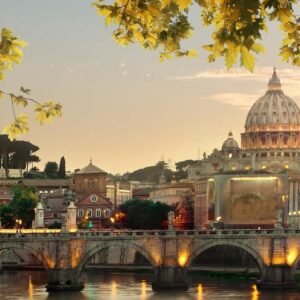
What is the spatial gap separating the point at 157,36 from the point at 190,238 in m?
72.0

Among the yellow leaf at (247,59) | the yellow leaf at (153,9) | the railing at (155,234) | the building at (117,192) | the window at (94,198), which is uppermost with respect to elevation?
the building at (117,192)

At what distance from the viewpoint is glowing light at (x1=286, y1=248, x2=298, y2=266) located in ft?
258

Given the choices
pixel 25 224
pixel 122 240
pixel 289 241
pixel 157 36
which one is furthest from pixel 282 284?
pixel 157 36

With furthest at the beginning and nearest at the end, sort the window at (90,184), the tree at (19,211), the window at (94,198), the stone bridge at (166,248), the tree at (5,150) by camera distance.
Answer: the tree at (5,150) → the window at (90,184) → the window at (94,198) → the tree at (19,211) → the stone bridge at (166,248)

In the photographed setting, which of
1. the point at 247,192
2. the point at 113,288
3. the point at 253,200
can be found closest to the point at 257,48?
the point at 113,288

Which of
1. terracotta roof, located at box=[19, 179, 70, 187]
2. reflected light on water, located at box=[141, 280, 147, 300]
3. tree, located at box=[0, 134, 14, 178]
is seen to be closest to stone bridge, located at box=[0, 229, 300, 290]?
reflected light on water, located at box=[141, 280, 147, 300]

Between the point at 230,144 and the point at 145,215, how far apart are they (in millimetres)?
67406

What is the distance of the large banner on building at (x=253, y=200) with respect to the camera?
119 metres

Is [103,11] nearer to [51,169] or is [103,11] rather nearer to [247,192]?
[247,192]

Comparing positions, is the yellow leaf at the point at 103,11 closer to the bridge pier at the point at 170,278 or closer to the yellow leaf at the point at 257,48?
the yellow leaf at the point at 257,48

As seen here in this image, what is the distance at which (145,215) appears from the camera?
12738cm

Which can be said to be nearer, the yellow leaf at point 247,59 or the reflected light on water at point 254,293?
the yellow leaf at point 247,59

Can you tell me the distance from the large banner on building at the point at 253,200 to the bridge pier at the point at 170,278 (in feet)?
132

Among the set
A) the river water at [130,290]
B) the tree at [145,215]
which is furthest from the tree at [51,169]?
the river water at [130,290]
